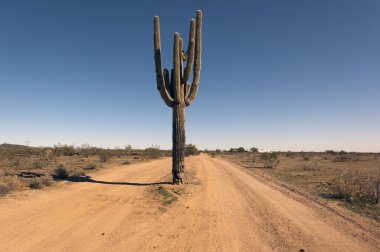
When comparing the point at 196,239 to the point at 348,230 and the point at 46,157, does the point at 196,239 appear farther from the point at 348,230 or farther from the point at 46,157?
the point at 46,157

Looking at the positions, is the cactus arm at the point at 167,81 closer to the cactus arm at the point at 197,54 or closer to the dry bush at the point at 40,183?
the cactus arm at the point at 197,54

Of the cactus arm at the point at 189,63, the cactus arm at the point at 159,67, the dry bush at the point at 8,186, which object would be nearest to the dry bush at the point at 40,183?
the dry bush at the point at 8,186

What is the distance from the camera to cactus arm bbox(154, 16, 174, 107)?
40.2 feet

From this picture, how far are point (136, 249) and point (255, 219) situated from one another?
11.7 feet

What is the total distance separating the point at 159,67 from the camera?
12328 millimetres

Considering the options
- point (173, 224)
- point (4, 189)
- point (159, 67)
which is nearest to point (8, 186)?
point (4, 189)

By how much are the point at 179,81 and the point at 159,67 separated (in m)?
1.09

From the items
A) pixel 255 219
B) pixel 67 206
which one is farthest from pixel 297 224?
pixel 67 206

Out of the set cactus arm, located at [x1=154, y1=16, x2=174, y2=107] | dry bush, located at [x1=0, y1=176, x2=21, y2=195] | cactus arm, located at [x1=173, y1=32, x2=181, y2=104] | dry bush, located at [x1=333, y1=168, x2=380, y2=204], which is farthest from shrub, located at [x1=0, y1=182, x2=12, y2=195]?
dry bush, located at [x1=333, y1=168, x2=380, y2=204]

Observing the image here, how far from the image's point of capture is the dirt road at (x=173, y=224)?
17.8 ft

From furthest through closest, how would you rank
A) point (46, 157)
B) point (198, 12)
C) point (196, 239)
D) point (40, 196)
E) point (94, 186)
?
1. point (46, 157)
2. point (198, 12)
3. point (94, 186)
4. point (40, 196)
5. point (196, 239)

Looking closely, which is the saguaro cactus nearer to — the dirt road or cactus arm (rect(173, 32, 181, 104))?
cactus arm (rect(173, 32, 181, 104))

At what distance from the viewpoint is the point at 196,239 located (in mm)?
5727

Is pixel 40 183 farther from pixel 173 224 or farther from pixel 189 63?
pixel 189 63
